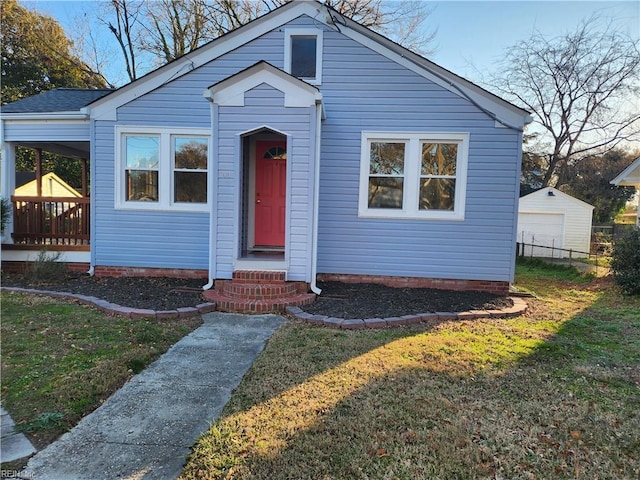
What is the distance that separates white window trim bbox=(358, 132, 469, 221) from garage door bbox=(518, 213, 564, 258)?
13.9m

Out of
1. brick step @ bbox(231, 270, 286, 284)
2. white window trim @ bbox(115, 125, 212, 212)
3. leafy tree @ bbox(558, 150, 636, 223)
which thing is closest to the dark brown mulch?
brick step @ bbox(231, 270, 286, 284)

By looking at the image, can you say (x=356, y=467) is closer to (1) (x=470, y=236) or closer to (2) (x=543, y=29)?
(1) (x=470, y=236)

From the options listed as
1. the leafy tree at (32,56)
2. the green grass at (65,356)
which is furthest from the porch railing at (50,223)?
the leafy tree at (32,56)

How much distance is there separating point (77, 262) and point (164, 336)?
189 inches

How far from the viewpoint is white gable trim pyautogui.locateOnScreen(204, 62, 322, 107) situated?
20.2 feet

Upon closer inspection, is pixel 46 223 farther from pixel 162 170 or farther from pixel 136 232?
pixel 162 170

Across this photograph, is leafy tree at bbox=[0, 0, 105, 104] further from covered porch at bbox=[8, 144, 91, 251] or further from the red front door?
the red front door

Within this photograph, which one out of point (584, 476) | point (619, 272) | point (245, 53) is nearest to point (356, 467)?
point (584, 476)

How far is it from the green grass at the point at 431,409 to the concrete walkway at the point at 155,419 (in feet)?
0.55

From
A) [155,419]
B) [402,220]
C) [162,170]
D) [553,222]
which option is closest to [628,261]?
[402,220]

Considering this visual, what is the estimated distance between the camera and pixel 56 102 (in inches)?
333

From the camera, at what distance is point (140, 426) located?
2.65 metres

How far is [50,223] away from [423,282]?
7.87 m

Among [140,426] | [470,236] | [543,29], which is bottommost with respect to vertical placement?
[140,426]
